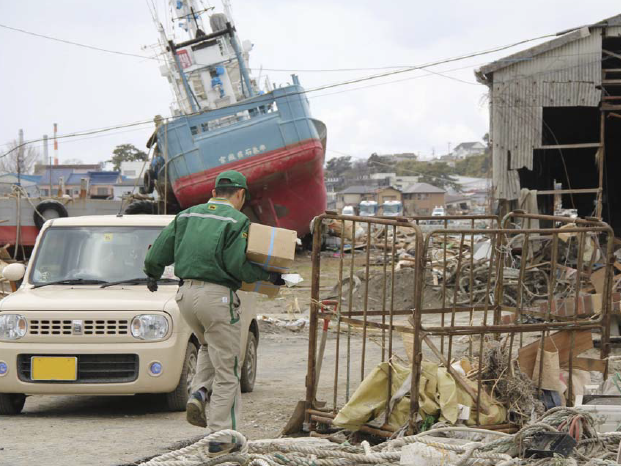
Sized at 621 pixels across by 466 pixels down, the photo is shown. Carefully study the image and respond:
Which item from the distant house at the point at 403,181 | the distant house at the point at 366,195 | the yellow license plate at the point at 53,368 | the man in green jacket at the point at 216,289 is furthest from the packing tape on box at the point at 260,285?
the distant house at the point at 403,181

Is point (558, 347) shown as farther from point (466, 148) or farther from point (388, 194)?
point (466, 148)

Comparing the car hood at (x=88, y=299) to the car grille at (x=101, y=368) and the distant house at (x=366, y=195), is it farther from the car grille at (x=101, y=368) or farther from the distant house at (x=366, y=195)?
the distant house at (x=366, y=195)

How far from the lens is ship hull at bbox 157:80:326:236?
2705 centimetres

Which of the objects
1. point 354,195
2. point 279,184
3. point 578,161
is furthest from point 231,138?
point 354,195

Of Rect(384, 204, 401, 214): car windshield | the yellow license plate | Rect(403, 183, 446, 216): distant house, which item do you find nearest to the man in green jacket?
the yellow license plate

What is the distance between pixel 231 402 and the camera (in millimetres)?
5637

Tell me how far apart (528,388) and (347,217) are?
1.77 m

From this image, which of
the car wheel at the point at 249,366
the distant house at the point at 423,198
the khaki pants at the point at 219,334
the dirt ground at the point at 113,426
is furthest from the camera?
the distant house at the point at 423,198

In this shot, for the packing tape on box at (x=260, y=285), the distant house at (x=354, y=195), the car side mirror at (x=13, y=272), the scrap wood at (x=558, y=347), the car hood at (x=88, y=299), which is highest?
the distant house at (x=354, y=195)

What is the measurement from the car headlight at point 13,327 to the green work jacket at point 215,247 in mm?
2206

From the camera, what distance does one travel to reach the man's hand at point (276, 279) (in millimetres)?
5824

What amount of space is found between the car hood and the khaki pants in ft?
5.57

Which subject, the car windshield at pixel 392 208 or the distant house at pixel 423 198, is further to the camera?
the distant house at pixel 423 198

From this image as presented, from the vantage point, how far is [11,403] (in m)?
7.50
